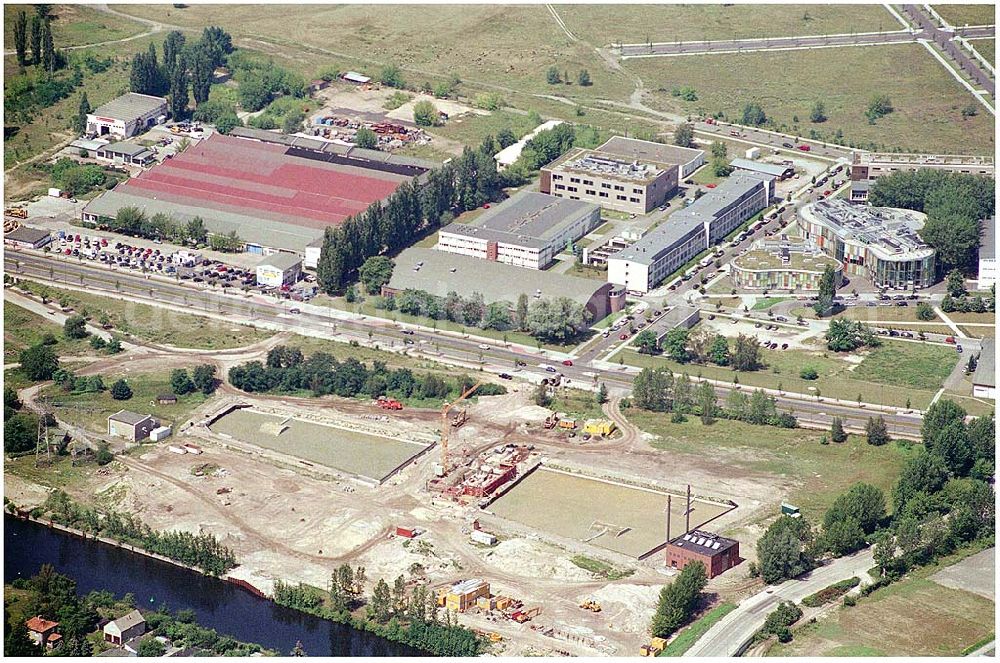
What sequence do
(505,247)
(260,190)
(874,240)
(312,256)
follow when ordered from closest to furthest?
(874,240), (312,256), (505,247), (260,190)

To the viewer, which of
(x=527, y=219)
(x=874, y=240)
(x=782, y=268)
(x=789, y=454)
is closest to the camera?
(x=789, y=454)

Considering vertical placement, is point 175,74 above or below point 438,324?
above

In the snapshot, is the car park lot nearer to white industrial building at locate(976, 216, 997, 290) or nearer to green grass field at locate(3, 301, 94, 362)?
green grass field at locate(3, 301, 94, 362)

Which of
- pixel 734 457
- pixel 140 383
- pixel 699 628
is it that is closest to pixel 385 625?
pixel 699 628

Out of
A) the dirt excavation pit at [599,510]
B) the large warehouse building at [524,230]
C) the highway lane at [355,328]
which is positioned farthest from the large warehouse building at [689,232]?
the dirt excavation pit at [599,510]

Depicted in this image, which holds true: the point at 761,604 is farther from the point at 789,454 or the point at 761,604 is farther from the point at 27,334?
the point at 27,334

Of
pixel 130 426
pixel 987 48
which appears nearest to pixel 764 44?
pixel 987 48

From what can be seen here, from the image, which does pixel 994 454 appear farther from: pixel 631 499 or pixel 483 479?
pixel 483 479

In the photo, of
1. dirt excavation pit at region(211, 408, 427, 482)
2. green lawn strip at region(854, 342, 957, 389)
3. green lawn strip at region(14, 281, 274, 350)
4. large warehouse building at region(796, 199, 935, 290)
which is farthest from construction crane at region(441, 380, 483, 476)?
large warehouse building at region(796, 199, 935, 290)
